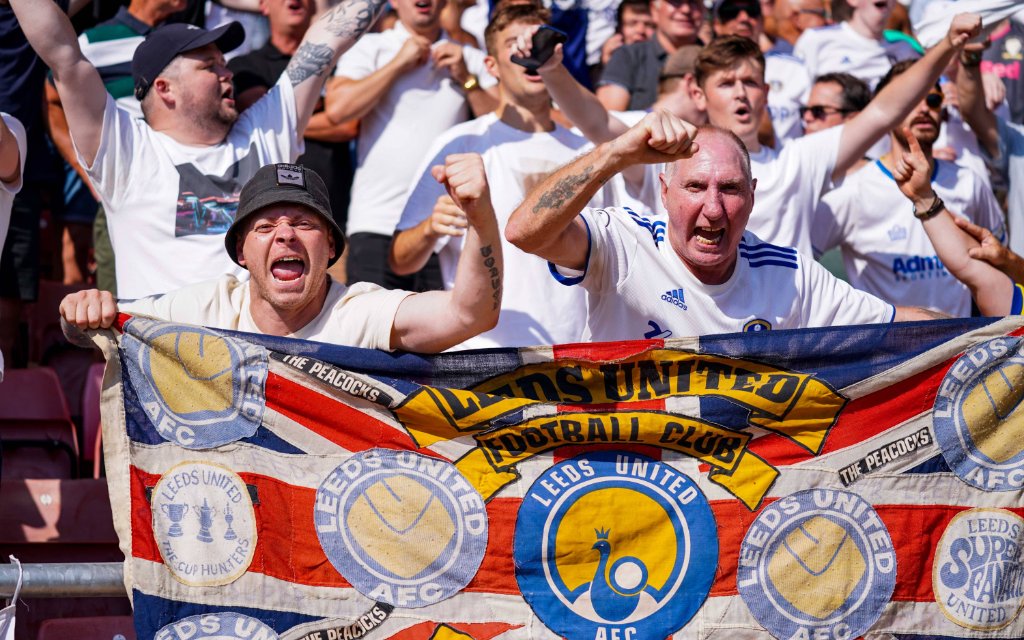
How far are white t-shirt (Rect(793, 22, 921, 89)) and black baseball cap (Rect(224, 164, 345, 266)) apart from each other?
4889 millimetres

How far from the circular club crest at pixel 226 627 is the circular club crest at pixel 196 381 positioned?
1.75ft

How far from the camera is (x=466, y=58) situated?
309 inches

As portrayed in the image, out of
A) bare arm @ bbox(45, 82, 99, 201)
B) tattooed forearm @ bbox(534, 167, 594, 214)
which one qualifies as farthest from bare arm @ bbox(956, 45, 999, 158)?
bare arm @ bbox(45, 82, 99, 201)

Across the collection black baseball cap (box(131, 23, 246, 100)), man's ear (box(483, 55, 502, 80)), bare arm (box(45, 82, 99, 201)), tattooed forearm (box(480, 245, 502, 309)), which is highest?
black baseball cap (box(131, 23, 246, 100))

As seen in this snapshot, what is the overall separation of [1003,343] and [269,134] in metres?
3.25

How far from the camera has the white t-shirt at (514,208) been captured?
5844mm

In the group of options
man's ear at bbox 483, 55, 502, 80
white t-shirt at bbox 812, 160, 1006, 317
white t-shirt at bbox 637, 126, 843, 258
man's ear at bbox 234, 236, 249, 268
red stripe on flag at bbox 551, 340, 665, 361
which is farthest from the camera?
white t-shirt at bbox 812, 160, 1006, 317

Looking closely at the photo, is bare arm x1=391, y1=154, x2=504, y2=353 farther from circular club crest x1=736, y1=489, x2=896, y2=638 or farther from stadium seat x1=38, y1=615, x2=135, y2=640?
stadium seat x1=38, y1=615, x2=135, y2=640

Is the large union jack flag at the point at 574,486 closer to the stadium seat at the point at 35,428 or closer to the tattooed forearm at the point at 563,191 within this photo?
the tattooed forearm at the point at 563,191

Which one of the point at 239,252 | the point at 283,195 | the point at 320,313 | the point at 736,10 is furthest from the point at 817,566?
the point at 736,10

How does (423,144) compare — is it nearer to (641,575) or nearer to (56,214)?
(56,214)

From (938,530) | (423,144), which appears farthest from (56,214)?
(938,530)

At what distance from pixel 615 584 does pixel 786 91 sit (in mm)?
5063

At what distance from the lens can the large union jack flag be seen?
4246 millimetres
